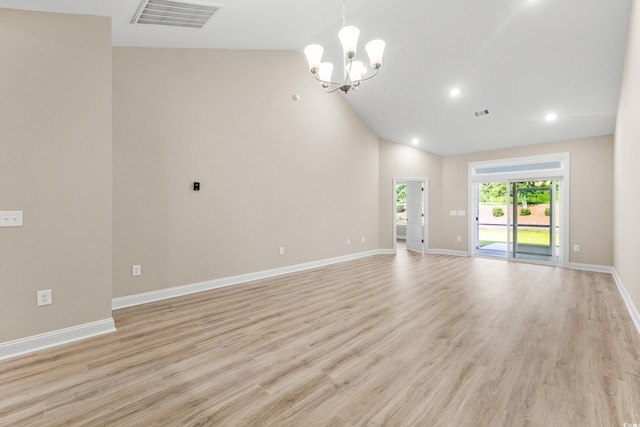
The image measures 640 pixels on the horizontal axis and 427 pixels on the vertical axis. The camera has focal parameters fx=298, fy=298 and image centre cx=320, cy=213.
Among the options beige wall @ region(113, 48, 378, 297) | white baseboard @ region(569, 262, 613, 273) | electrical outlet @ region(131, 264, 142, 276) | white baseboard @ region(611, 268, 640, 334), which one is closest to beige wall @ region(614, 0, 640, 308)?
white baseboard @ region(611, 268, 640, 334)

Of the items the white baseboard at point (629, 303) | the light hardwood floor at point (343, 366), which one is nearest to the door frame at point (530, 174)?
the white baseboard at point (629, 303)

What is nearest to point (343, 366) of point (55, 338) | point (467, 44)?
point (55, 338)

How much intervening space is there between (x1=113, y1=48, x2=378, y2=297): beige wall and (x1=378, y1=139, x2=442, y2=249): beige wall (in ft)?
5.60

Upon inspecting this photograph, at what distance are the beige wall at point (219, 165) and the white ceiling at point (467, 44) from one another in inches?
16.2

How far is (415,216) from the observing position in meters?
8.56

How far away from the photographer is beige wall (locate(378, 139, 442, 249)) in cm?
779

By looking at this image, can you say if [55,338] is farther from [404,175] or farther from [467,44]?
[404,175]

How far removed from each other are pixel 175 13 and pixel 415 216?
285 inches

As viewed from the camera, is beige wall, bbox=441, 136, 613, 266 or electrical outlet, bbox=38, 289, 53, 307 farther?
beige wall, bbox=441, 136, 613, 266

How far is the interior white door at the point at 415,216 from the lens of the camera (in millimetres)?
8336

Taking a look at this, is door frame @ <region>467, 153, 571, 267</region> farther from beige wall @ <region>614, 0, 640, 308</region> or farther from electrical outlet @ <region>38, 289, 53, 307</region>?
electrical outlet @ <region>38, 289, 53, 307</region>

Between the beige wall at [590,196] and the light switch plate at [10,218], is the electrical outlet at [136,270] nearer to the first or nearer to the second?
the light switch plate at [10,218]

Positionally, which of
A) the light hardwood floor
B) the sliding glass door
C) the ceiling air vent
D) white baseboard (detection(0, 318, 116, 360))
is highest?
the ceiling air vent

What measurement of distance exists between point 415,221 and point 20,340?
8.07m
